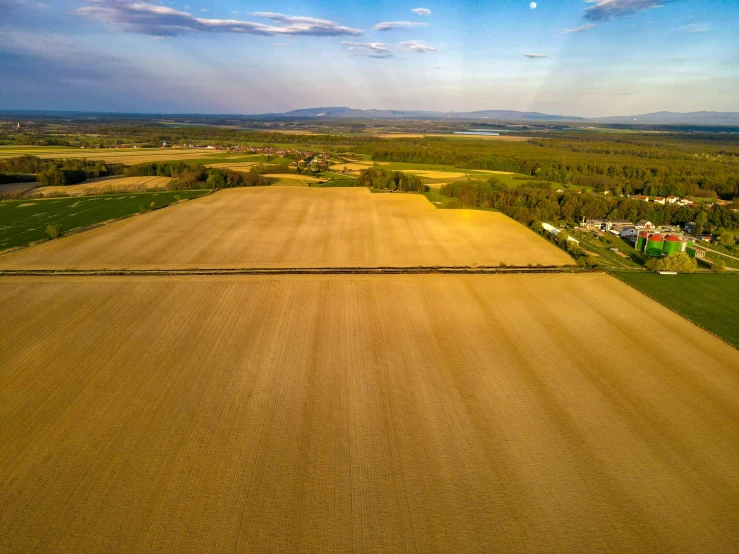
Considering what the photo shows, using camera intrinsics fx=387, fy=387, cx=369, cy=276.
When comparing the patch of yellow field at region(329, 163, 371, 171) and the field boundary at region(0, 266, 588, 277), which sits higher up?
the patch of yellow field at region(329, 163, 371, 171)

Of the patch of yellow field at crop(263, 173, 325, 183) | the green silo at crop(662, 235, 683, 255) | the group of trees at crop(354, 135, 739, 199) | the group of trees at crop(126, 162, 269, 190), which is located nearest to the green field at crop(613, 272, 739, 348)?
the green silo at crop(662, 235, 683, 255)

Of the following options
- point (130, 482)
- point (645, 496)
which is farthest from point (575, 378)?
point (130, 482)

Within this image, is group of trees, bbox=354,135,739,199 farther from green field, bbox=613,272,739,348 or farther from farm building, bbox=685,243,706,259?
green field, bbox=613,272,739,348

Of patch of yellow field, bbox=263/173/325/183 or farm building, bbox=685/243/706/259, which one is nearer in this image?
farm building, bbox=685/243/706/259

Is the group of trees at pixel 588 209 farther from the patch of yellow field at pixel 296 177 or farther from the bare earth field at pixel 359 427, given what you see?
the bare earth field at pixel 359 427

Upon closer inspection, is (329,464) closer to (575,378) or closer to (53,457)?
(53,457)
